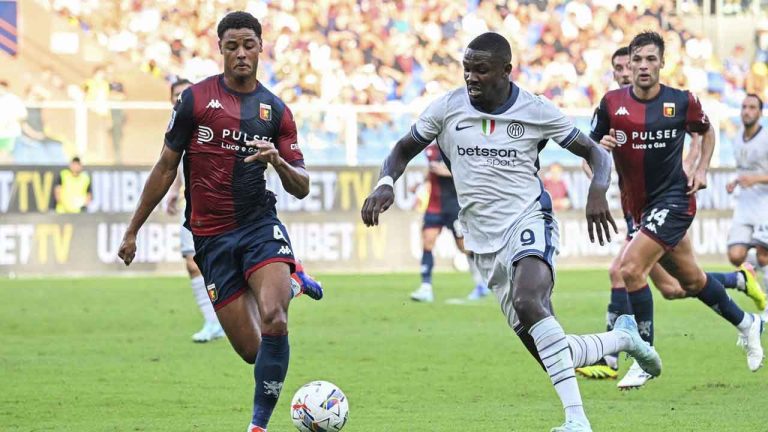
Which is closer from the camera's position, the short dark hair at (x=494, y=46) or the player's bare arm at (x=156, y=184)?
the short dark hair at (x=494, y=46)

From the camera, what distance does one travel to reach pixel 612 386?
10328mm

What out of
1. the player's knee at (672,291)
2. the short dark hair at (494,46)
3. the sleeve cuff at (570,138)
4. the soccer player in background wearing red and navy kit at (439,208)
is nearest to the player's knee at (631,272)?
the player's knee at (672,291)

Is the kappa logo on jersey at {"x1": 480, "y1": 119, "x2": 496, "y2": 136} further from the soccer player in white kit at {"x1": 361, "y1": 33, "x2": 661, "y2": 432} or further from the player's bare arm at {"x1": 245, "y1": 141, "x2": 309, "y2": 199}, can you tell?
the player's bare arm at {"x1": 245, "y1": 141, "x2": 309, "y2": 199}

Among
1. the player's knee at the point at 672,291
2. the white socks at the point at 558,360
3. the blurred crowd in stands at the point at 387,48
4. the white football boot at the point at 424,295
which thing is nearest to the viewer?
the white socks at the point at 558,360

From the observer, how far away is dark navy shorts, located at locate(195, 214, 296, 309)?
7848mm

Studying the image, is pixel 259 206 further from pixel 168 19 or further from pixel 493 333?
pixel 168 19

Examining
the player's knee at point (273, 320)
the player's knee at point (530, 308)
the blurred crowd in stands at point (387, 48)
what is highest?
the blurred crowd in stands at point (387, 48)

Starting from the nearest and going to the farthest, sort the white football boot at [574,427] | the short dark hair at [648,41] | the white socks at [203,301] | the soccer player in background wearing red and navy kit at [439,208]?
the white football boot at [574,427]
the short dark hair at [648,41]
the white socks at [203,301]
the soccer player in background wearing red and navy kit at [439,208]

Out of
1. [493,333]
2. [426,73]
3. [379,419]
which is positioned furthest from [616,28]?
[379,419]

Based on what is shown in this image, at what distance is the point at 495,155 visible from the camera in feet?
25.4

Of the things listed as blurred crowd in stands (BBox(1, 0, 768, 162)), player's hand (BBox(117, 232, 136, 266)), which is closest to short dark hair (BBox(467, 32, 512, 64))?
player's hand (BBox(117, 232, 136, 266))

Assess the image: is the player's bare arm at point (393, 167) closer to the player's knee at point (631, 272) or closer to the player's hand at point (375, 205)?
the player's hand at point (375, 205)

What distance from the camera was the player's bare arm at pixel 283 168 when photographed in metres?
7.25

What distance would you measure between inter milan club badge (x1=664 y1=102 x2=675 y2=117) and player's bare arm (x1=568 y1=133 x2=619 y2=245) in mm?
2774
